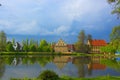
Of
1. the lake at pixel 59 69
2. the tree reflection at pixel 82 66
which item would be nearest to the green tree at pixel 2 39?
the tree reflection at pixel 82 66

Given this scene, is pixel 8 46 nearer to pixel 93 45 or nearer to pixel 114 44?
pixel 93 45

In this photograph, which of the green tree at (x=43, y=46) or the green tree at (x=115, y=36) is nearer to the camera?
the green tree at (x=115, y=36)

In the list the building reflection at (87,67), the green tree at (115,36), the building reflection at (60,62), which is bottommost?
the building reflection at (87,67)

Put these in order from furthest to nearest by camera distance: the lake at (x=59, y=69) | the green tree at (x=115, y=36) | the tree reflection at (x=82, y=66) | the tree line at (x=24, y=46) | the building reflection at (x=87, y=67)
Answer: the tree line at (x=24, y=46)
the building reflection at (x=87, y=67)
the tree reflection at (x=82, y=66)
the lake at (x=59, y=69)
the green tree at (x=115, y=36)

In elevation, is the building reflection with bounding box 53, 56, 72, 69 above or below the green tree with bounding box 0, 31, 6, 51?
below

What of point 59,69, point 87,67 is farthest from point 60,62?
point 59,69

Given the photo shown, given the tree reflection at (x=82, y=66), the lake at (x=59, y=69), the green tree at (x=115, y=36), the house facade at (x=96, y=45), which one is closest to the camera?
the green tree at (x=115, y=36)

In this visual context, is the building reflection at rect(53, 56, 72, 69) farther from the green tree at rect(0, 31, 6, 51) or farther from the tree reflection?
the green tree at rect(0, 31, 6, 51)

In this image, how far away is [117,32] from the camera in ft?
97.8

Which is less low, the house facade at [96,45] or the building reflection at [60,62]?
the house facade at [96,45]

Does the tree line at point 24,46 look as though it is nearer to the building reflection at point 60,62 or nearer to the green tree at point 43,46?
the green tree at point 43,46

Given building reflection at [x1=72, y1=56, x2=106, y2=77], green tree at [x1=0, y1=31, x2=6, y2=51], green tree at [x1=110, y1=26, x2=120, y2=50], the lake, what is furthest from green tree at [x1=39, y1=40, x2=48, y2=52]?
green tree at [x1=110, y1=26, x2=120, y2=50]

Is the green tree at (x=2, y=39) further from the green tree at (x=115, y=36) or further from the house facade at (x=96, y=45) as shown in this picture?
the green tree at (x=115, y=36)

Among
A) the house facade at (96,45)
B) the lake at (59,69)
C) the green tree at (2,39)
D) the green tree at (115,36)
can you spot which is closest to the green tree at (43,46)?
the green tree at (2,39)
